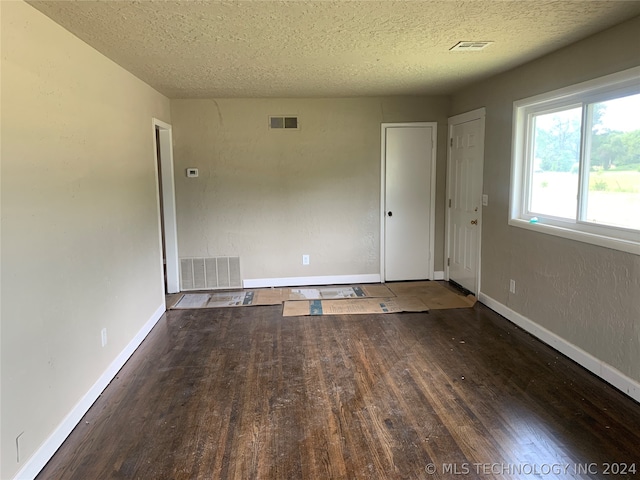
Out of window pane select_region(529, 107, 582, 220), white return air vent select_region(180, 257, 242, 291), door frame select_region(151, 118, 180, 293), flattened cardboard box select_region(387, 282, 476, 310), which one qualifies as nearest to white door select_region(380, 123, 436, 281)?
flattened cardboard box select_region(387, 282, 476, 310)

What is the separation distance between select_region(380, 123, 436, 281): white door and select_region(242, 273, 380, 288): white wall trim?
23cm

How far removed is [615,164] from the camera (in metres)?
2.86

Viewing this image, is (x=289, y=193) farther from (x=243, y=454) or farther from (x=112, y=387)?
(x=243, y=454)

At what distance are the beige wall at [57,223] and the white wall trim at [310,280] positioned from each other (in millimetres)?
2021

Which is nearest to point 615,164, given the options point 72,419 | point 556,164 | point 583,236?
point 583,236

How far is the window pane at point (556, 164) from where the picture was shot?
3.25 m

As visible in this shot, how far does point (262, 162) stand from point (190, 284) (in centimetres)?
173

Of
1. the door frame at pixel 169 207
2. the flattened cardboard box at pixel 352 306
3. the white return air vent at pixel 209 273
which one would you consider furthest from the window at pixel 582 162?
the door frame at pixel 169 207

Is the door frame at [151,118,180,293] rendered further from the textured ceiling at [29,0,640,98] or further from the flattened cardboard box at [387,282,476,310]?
the flattened cardboard box at [387,282,476,310]

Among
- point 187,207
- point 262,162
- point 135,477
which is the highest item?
point 262,162

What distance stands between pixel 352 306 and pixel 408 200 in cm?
167

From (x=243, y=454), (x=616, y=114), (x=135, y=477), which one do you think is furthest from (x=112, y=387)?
(x=616, y=114)

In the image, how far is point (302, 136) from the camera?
5.25 meters

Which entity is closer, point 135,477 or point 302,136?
point 135,477
